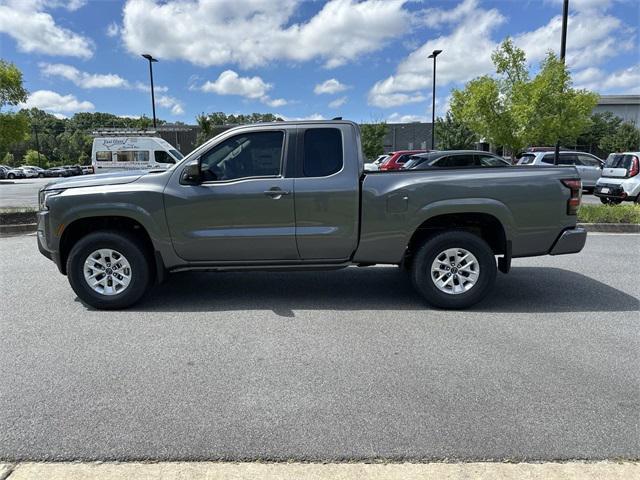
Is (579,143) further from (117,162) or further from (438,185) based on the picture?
(438,185)

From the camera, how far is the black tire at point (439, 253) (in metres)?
4.78

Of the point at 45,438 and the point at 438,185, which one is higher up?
the point at 438,185

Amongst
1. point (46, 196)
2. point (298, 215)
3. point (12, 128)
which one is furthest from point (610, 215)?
point (12, 128)

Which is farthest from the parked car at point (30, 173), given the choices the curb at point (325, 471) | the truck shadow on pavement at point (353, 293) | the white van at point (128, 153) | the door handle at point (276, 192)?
the curb at point (325, 471)

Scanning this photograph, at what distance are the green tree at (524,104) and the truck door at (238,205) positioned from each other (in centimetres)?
957

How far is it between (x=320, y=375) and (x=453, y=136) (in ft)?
134

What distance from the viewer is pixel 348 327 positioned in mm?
4383

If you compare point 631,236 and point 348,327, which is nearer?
point 348,327

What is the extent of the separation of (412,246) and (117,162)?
73.3ft

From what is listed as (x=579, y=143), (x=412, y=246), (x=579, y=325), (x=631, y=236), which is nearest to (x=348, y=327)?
(x=412, y=246)

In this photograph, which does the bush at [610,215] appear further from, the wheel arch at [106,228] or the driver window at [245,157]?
the wheel arch at [106,228]

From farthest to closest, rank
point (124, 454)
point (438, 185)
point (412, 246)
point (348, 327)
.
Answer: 1. point (412, 246)
2. point (438, 185)
3. point (348, 327)
4. point (124, 454)

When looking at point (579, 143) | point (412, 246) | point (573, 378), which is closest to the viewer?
point (573, 378)

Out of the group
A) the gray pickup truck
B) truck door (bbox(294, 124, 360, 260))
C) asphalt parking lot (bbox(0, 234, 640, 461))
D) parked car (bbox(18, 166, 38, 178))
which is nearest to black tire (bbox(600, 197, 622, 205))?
asphalt parking lot (bbox(0, 234, 640, 461))
